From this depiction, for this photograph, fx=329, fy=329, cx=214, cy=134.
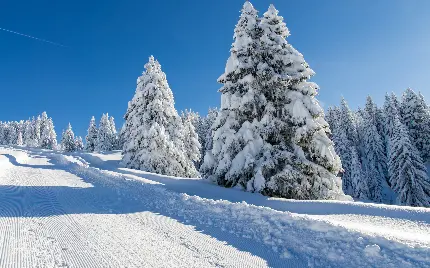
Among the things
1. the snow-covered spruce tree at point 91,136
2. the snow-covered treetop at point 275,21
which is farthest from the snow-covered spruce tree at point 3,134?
the snow-covered treetop at point 275,21

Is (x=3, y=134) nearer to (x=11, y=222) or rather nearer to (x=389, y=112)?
(x=389, y=112)

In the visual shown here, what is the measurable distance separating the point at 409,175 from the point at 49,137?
350 ft

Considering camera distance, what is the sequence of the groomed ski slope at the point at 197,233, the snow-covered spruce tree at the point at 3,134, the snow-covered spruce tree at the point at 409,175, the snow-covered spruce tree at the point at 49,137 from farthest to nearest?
the snow-covered spruce tree at the point at 3,134, the snow-covered spruce tree at the point at 49,137, the snow-covered spruce tree at the point at 409,175, the groomed ski slope at the point at 197,233

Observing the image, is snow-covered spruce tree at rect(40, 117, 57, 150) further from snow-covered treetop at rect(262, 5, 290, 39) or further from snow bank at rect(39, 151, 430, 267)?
snow bank at rect(39, 151, 430, 267)

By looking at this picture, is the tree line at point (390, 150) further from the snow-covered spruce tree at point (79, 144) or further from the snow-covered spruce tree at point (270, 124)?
the snow-covered spruce tree at point (79, 144)

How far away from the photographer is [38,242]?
253 inches

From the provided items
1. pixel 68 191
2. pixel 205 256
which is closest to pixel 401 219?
pixel 205 256

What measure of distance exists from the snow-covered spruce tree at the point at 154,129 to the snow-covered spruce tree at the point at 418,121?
40526 millimetres

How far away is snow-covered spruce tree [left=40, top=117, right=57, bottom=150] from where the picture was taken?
10893 centimetres

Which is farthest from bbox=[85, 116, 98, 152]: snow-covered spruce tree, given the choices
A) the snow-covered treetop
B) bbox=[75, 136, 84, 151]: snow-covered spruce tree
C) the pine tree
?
the snow-covered treetop

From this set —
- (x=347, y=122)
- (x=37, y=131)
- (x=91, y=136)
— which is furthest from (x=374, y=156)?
(x=37, y=131)

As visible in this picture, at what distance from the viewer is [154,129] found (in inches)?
1192

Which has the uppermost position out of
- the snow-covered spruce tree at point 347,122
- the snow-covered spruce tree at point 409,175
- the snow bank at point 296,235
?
the snow-covered spruce tree at point 347,122

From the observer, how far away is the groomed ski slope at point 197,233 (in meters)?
5.65
